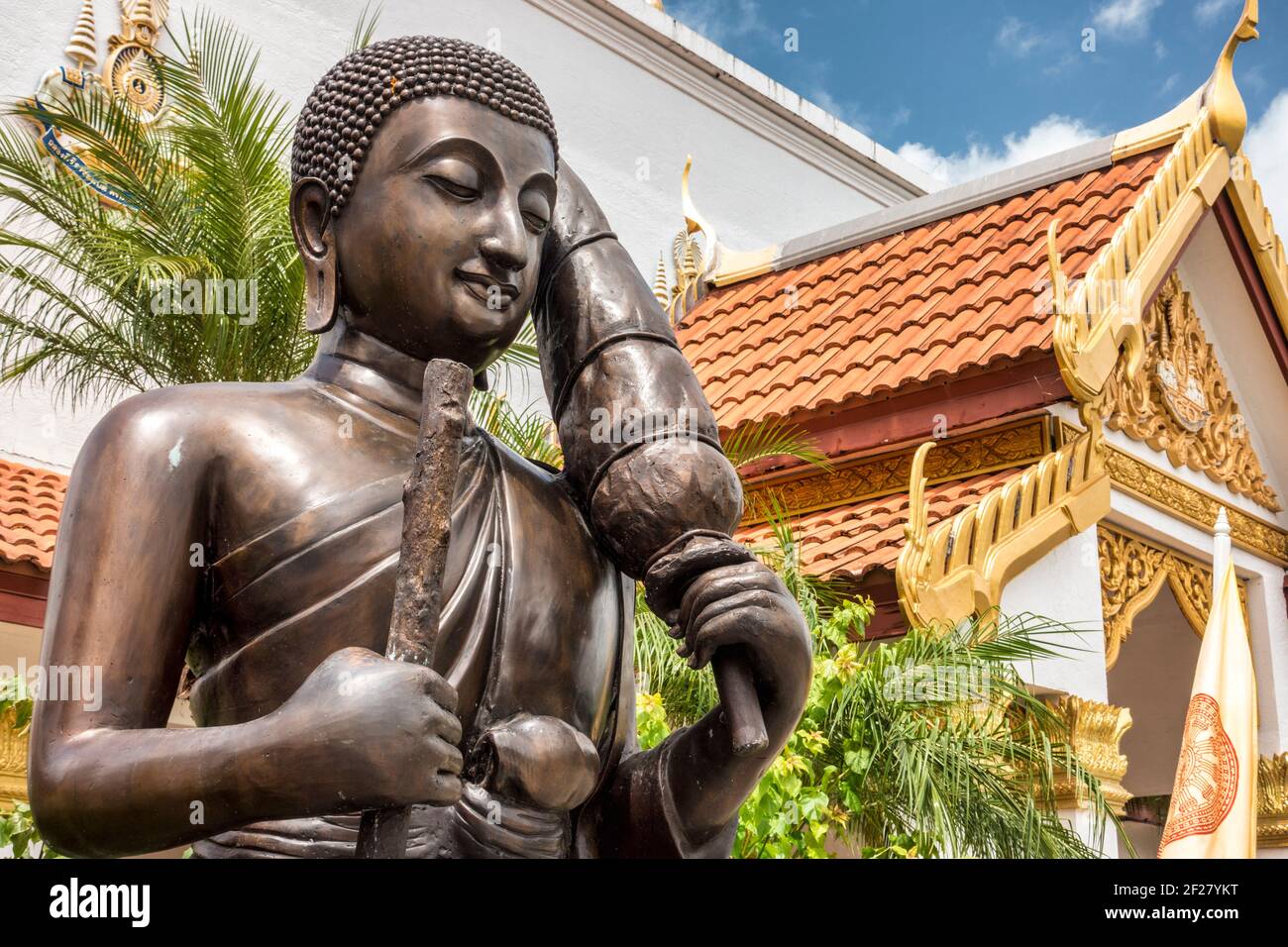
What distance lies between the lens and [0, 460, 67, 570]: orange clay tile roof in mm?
6254

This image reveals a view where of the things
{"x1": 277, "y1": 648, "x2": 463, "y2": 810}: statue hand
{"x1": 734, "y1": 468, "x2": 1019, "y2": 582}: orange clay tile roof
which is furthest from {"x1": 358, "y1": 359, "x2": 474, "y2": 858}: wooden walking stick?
{"x1": 734, "y1": 468, "x2": 1019, "y2": 582}: orange clay tile roof

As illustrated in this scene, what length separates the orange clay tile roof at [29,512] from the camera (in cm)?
625

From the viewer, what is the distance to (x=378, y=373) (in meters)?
2.01

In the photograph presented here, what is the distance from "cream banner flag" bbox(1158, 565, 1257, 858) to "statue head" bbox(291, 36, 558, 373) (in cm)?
418

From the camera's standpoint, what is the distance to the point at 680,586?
1.83 m

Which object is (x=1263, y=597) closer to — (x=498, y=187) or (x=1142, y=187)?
(x=1142, y=187)

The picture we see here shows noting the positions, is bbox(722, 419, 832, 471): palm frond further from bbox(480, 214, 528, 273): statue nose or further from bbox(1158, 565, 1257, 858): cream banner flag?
bbox(480, 214, 528, 273): statue nose

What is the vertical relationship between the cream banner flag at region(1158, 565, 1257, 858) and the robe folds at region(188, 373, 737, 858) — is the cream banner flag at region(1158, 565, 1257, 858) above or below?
above

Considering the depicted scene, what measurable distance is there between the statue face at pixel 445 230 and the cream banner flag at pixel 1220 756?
420 centimetres

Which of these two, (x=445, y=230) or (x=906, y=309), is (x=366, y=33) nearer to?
(x=906, y=309)

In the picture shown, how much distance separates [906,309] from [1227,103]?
2062mm

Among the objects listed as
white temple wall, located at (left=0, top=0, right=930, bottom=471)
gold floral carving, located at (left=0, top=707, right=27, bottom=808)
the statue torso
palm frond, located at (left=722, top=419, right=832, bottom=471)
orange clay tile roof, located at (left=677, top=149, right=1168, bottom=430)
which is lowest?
the statue torso

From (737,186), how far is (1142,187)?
22.3 ft
